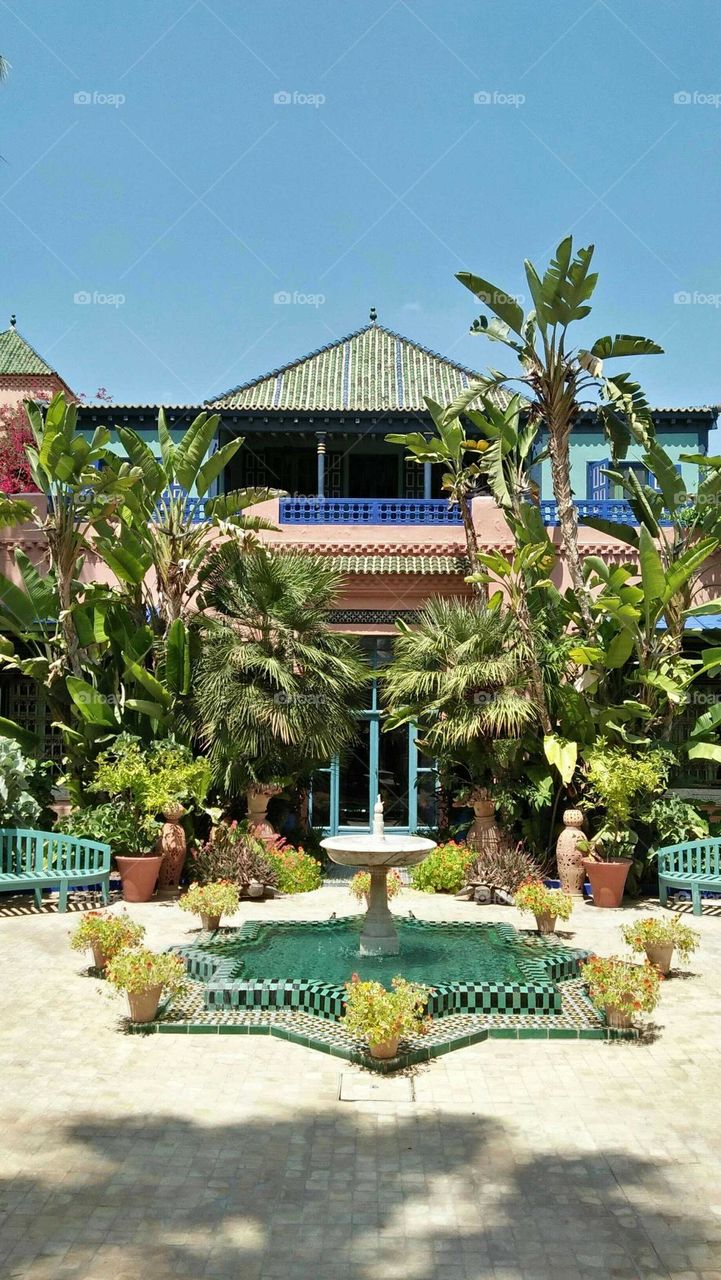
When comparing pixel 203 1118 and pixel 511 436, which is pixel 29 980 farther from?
pixel 511 436

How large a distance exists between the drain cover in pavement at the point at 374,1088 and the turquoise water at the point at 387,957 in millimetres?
1635

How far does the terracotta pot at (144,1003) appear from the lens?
772 cm

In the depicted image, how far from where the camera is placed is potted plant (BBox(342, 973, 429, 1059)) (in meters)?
6.88

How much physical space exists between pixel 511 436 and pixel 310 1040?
971 cm

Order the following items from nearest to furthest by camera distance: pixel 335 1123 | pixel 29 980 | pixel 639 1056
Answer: pixel 335 1123
pixel 639 1056
pixel 29 980

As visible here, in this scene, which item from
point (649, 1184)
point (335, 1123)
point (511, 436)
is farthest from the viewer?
point (511, 436)

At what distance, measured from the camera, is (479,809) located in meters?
14.1

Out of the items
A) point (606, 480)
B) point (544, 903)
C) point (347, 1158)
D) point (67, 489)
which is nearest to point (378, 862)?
point (544, 903)

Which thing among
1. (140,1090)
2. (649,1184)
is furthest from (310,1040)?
(649,1184)

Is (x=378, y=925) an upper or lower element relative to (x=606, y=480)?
lower

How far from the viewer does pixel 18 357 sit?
29.8m

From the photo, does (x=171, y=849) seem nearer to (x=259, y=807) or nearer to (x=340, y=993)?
(x=259, y=807)

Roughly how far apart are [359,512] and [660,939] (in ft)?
35.9

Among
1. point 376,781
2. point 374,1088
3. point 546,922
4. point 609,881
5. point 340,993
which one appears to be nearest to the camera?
point 374,1088
